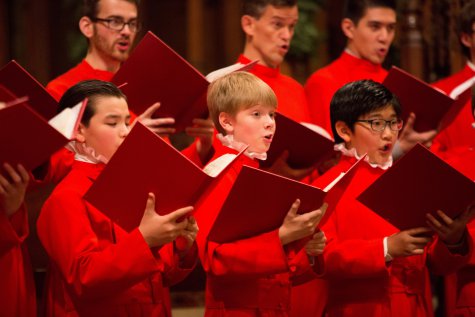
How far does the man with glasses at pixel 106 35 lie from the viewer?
4.24 m

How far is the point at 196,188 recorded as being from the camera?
269 centimetres

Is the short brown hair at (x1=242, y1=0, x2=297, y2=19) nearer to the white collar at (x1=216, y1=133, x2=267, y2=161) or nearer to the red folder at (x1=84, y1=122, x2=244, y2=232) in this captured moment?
the white collar at (x1=216, y1=133, x2=267, y2=161)

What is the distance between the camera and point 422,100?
394 cm

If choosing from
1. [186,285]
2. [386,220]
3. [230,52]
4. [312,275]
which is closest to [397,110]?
[386,220]

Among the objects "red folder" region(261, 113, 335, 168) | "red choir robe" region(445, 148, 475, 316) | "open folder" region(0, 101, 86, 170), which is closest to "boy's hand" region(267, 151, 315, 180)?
"red folder" region(261, 113, 335, 168)

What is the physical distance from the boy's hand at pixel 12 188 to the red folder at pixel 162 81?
3.10 feet

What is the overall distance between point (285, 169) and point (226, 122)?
563mm

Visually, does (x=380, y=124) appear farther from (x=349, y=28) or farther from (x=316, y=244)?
(x=349, y=28)

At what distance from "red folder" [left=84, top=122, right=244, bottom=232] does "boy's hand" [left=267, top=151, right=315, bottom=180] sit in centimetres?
102

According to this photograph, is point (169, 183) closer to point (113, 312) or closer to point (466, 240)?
point (113, 312)

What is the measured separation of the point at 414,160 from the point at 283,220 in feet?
1.70

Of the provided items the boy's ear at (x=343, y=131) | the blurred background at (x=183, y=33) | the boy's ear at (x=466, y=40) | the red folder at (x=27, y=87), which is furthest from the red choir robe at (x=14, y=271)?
the blurred background at (x=183, y=33)

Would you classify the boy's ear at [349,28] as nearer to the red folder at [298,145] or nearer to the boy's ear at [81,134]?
the red folder at [298,145]

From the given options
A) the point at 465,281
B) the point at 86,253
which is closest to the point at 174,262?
the point at 86,253
